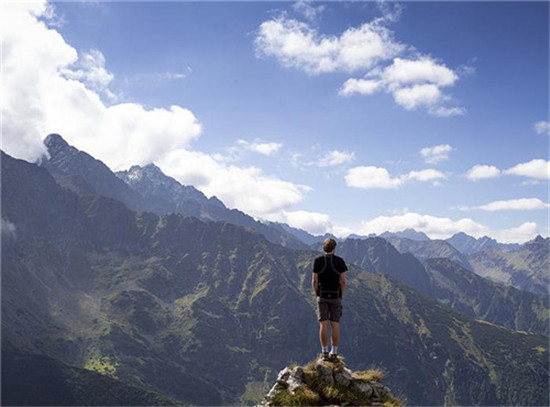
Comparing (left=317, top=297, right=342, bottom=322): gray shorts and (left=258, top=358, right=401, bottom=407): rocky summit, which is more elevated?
(left=317, top=297, right=342, bottom=322): gray shorts

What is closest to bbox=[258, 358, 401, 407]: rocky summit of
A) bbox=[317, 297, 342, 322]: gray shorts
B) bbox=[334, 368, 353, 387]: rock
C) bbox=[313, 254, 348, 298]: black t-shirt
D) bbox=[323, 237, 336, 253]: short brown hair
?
bbox=[334, 368, 353, 387]: rock

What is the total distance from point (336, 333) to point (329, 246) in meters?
4.15

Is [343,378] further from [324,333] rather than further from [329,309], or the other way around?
Result: [329,309]

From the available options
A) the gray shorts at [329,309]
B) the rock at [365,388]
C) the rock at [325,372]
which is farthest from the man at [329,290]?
the rock at [365,388]

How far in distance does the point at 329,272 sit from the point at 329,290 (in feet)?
3.07

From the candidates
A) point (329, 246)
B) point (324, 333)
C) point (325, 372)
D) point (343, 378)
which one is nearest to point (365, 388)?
point (343, 378)

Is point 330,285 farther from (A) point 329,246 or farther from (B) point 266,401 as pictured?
(B) point 266,401

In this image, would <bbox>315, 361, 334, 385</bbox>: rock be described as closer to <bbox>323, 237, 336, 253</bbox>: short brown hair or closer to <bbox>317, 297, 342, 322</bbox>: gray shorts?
<bbox>317, 297, 342, 322</bbox>: gray shorts

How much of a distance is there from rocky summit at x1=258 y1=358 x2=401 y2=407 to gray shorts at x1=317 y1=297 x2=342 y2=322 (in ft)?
6.53

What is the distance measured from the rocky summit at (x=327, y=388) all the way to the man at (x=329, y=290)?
100cm

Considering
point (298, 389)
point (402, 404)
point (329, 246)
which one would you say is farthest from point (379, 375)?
point (329, 246)

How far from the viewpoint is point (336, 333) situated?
830 inches

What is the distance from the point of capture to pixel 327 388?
19219 mm

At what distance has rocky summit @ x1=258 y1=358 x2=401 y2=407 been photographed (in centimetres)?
1895
